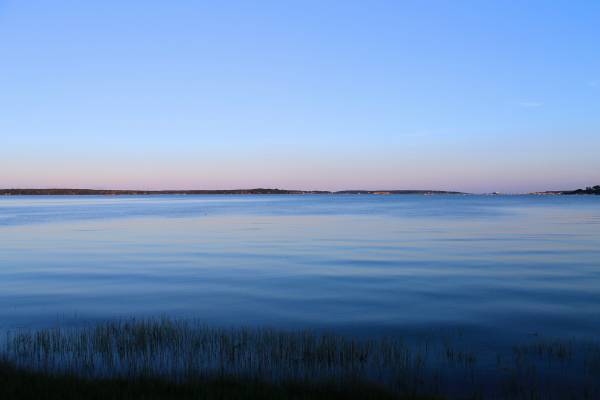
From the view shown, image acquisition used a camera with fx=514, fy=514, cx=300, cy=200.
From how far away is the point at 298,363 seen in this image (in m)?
10.3

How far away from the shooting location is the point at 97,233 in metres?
46.2

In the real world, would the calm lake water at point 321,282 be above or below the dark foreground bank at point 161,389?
below

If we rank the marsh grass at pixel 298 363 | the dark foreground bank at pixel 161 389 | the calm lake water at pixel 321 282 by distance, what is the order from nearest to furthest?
1. the dark foreground bank at pixel 161 389
2. the marsh grass at pixel 298 363
3. the calm lake water at pixel 321 282

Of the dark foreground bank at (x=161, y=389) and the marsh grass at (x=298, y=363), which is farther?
the marsh grass at (x=298, y=363)

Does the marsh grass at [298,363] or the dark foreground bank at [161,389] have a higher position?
the dark foreground bank at [161,389]

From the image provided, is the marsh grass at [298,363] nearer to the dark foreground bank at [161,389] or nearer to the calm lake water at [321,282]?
the dark foreground bank at [161,389]

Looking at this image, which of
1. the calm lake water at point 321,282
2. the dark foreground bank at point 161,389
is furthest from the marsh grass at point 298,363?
the calm lake water at point 321,282

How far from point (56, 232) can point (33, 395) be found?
143 feet

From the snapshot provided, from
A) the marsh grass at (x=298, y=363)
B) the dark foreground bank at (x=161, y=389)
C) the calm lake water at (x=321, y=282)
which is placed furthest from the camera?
the calm lake water at (x=321, y=282)

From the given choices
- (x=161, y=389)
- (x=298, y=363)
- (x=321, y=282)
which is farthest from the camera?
(x=321, y=282)

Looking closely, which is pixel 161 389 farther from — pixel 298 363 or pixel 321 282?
pixel 321 282

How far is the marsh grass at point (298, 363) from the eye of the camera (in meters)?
8.99

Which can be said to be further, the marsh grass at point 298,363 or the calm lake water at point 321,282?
the calm lake water at point 321,282

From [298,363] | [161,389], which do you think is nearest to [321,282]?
[298,363]
